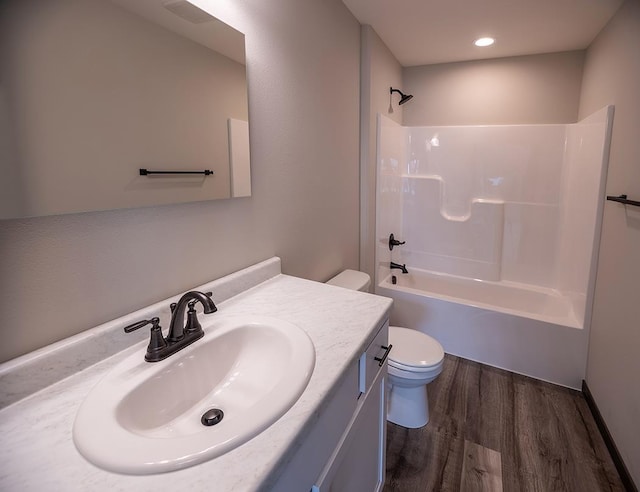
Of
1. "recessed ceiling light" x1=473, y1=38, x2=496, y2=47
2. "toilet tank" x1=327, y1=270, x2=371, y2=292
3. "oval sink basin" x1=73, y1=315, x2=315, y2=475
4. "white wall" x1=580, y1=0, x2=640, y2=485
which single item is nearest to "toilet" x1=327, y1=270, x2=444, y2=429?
"toilet tank" x1=327, y1=270, x2=371, y2=292

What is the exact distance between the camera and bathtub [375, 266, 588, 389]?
7.13 ft

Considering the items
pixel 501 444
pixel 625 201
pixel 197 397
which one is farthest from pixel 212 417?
pixel 625 201

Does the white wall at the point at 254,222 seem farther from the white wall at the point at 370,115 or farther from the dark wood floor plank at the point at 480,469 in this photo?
the dark wood floor plank at the point at 480,469

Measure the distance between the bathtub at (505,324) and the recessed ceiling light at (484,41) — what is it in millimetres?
1846

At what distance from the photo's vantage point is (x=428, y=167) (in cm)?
312

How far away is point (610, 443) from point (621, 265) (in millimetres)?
882

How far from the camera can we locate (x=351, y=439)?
96cm

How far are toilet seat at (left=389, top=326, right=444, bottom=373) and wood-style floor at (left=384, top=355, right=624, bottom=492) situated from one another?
396 millimetres

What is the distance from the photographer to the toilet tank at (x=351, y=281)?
1937 mm

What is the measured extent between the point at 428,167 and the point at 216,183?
8.04 feet

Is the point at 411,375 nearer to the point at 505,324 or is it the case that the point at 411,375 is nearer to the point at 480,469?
the point at 480,469

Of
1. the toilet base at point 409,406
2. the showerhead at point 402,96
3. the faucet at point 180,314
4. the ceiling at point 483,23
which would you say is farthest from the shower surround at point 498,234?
the faucet at point 180,314

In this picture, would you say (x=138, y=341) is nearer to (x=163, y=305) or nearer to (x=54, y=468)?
(x=163, y=305)

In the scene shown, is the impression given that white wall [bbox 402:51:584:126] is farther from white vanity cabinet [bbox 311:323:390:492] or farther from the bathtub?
white vanity cabinet [bbox 311:323:390:492]
